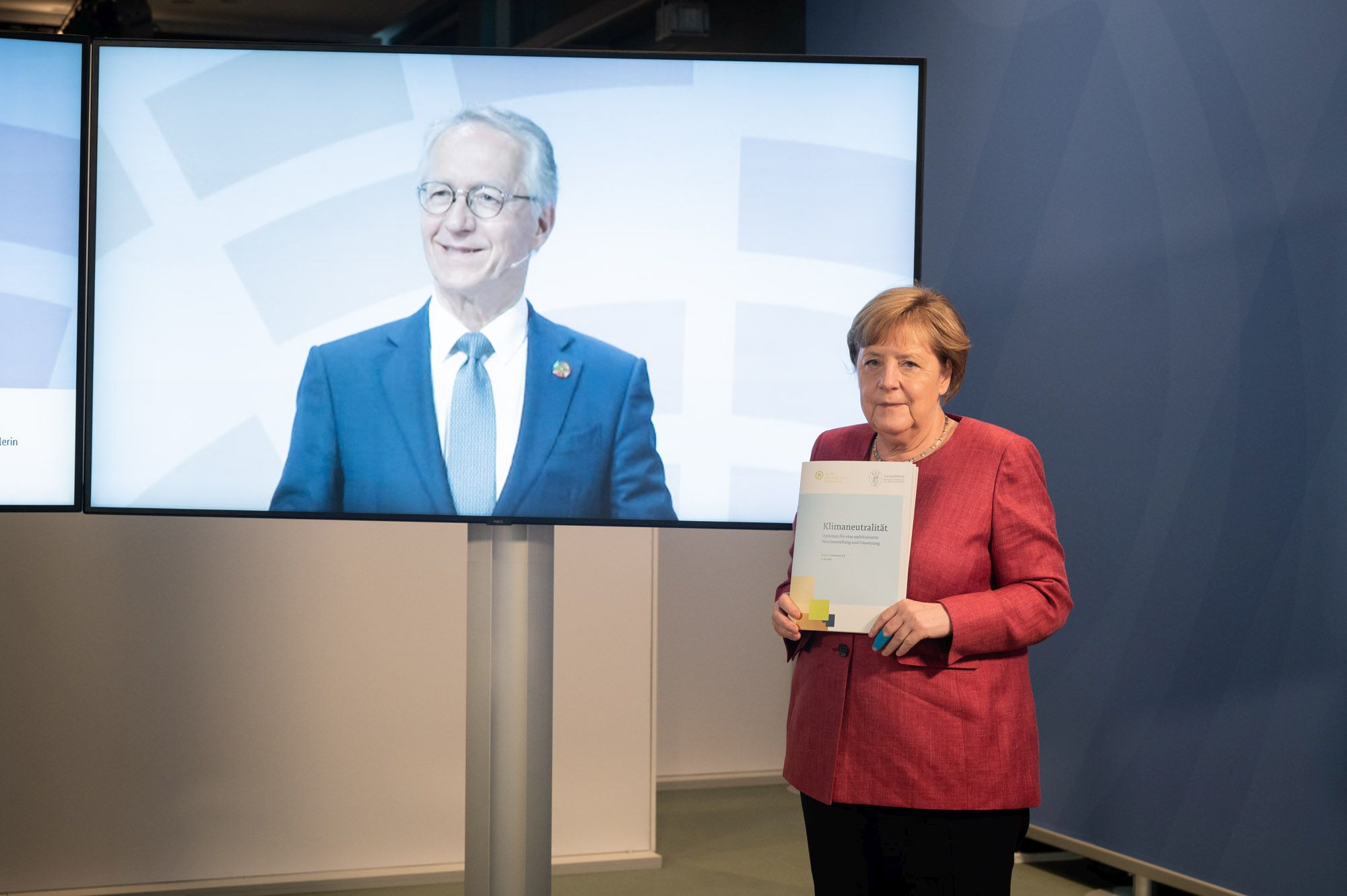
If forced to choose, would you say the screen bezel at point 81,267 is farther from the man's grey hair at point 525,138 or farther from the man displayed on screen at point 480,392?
the man's grey hair at point 525,138

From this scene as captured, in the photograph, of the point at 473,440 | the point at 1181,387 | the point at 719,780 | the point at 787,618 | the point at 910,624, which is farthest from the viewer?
the point at 719,780

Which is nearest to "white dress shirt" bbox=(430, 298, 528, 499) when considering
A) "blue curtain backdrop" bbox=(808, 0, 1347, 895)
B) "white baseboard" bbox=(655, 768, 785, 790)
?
"blue curtain backdrop" bbox=(808, 0, 1347, 895)

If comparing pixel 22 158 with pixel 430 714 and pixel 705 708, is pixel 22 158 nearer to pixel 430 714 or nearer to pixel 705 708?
pixel 430 714

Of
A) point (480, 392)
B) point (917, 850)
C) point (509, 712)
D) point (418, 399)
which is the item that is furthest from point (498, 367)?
point (917, 850)

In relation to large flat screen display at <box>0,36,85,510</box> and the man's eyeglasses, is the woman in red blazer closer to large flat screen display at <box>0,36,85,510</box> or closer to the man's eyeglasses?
the man's eyeglasses

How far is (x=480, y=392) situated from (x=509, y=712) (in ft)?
2.16

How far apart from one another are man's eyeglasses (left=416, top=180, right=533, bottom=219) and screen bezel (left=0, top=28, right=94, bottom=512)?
27.6 inches

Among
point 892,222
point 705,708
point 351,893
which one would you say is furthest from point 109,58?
point 705,708

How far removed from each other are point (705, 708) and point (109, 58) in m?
3.79

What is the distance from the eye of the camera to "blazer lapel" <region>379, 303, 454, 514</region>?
94.8 inches

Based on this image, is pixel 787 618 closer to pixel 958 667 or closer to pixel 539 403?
pixel 958 667

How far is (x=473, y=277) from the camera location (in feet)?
8.00

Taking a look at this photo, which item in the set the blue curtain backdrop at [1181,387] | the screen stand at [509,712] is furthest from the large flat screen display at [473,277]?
the blue curtain backdrop at [1181,387]

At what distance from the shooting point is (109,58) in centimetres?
245
